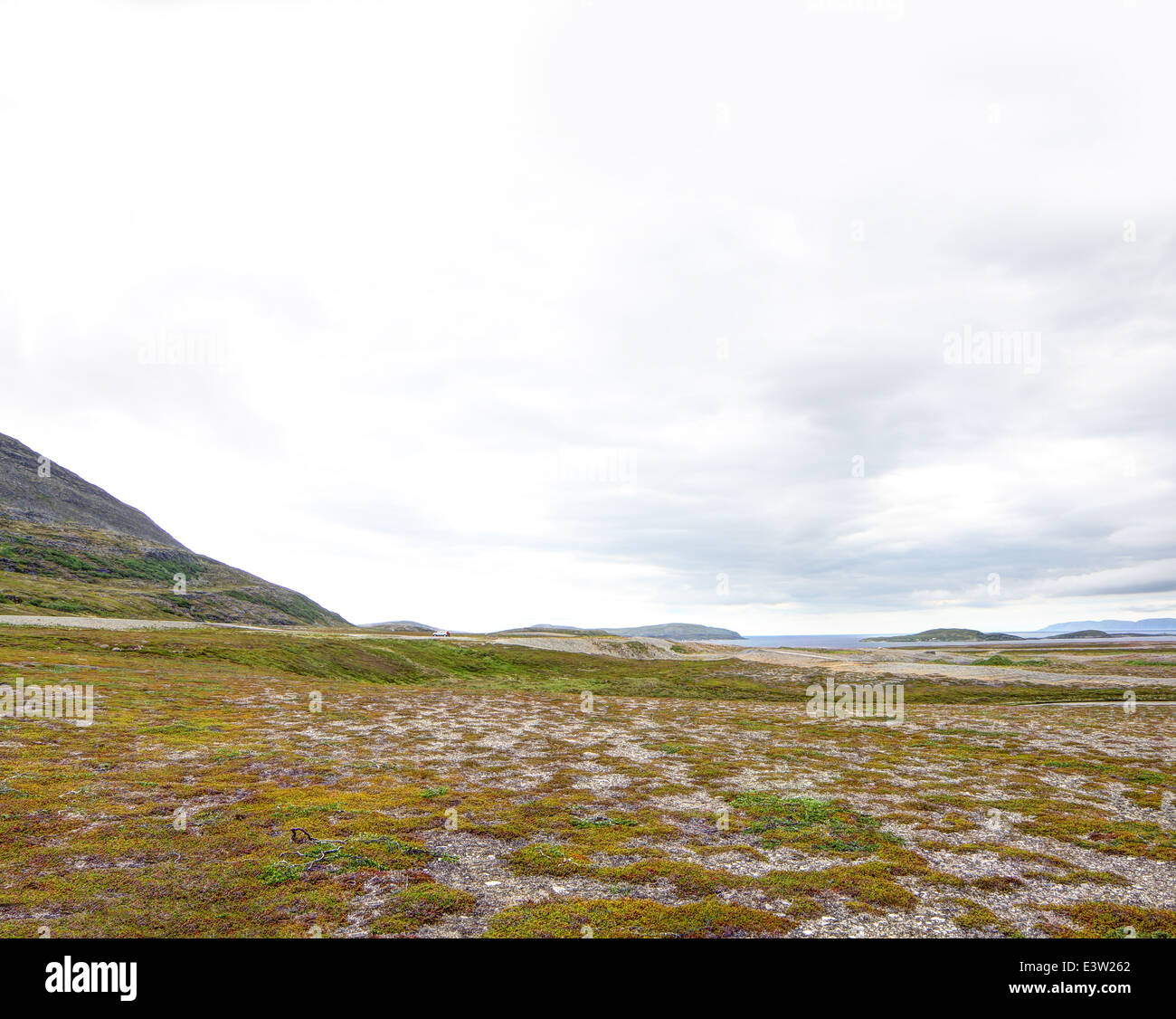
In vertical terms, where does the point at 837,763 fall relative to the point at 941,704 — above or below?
above

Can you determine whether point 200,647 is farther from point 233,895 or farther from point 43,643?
point 233,895

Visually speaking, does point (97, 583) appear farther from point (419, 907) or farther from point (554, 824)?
point (419, 907)

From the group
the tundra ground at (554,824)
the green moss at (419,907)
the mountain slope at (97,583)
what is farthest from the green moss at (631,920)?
the mountain slope at (97,583)

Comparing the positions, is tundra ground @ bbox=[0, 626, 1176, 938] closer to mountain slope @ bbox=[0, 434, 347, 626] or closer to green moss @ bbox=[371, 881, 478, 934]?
green moss @ bbox=[371, 881, 478, 934]

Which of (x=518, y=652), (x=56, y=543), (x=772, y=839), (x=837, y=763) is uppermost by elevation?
(x=56, y=543)

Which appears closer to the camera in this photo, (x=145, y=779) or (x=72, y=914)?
(x=72, y=914)

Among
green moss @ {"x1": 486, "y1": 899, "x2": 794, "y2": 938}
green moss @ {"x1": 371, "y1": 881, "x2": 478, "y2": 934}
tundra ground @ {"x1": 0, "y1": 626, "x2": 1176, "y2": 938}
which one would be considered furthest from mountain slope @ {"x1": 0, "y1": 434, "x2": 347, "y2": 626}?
green moss @ {"x1": 486, "y1": 899, "x2": 794, "y2": 938}

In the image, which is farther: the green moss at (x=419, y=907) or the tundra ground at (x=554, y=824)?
the tundra ground at (x=554, y=824)

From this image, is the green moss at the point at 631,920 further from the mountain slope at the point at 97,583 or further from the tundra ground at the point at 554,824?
the mountain slope at the point at 97,583

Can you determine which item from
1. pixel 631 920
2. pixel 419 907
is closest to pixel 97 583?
pixel 419 907
